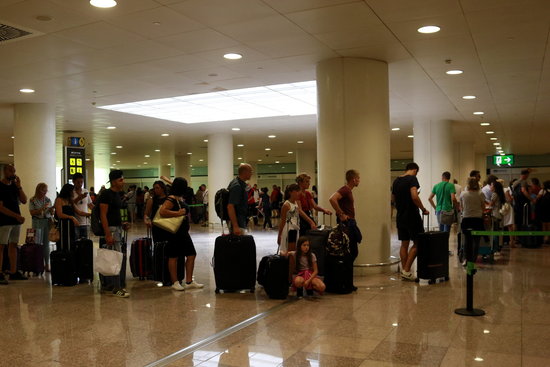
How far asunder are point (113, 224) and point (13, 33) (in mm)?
3124

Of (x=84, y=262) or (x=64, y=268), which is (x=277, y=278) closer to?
(x=84, y=262)


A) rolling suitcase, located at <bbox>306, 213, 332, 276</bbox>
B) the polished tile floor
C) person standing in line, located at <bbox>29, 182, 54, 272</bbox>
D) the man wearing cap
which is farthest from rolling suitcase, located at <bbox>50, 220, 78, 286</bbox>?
rolling suitcase, located at <bbox>306, 213, 332, 276</bbox>

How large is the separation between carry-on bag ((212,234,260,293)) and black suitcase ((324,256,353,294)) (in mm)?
1085

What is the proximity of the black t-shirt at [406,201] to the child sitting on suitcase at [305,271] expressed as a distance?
2.17 m

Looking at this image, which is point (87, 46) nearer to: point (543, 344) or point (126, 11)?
point (126, 11)

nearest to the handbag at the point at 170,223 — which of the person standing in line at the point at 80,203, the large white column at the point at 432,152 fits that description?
the person standing in line at the point at 80,203

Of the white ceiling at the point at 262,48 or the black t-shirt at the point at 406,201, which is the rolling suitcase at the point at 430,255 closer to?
the black t-shirt at the point at 406,201

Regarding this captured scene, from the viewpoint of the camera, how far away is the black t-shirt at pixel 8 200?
30.9 ft

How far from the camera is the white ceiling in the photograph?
7414 mm

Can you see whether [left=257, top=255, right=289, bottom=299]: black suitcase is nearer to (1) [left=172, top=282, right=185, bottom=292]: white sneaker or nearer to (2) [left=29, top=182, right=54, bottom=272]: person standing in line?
(1) [left=172, top=282, right=185, bottom=292]: white sneaker

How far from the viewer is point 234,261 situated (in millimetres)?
8078

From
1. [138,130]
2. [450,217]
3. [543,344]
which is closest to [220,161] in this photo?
[138,130]

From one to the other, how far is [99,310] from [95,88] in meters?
6.84

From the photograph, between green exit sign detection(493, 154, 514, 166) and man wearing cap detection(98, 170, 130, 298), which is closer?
man wearing cap detection(98, 170, 130, 298)
